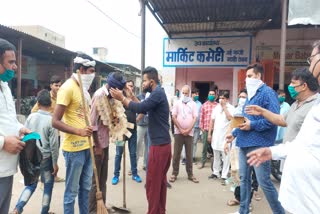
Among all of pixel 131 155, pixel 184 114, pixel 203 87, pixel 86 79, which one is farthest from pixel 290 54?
pixel 86 79

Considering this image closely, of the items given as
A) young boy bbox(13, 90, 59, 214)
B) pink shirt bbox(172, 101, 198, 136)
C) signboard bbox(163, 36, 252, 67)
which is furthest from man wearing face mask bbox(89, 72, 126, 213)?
signboard bbox(163, 36, 252, 67)

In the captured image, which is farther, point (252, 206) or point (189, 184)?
point (189, 184)

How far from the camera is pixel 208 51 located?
424 inches

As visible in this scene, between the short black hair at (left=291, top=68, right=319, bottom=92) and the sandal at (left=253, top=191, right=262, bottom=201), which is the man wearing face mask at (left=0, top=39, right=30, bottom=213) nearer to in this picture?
the short black hair at (left=291, top=68, right=319, bottom=92)

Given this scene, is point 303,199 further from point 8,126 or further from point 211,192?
point 211,192

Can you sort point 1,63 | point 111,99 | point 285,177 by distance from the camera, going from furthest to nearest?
point 111,99
point 1,63
point 285,177

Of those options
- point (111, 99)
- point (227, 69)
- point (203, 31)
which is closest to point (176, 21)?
point (203, 31)

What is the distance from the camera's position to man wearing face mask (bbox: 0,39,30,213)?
211 cm

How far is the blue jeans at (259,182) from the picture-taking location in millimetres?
3203

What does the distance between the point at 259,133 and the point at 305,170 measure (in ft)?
5.17

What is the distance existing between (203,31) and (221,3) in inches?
101

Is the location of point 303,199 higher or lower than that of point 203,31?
lower

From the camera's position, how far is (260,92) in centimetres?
334

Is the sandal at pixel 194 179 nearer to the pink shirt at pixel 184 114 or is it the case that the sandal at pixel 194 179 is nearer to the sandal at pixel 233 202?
the pink shirt at pixel 184 114
